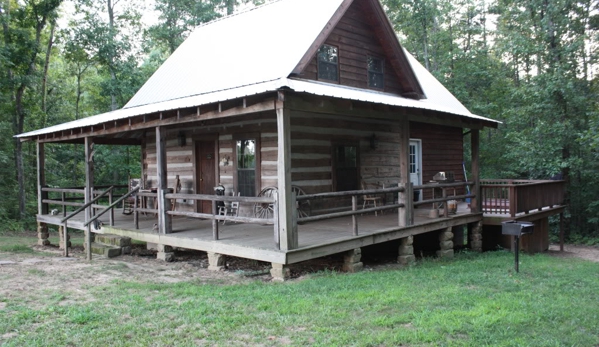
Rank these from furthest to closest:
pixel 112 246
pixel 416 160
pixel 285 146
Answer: pixel 416 160
pixel 112 246
pixel 285 146

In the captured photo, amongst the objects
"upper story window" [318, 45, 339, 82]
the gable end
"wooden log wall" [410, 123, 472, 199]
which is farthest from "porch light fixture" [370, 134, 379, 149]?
"wooden log wall" [410, 123, 472, 199]

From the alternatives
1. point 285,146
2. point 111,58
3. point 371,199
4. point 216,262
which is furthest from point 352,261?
point 111,58

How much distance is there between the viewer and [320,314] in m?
5.78

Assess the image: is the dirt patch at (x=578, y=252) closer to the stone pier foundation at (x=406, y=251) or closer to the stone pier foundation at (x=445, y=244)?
the stone pier foundation at (x=445, y=244)

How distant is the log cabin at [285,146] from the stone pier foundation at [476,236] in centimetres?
4

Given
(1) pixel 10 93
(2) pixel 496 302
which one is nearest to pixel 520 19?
(2) pixel 496 302

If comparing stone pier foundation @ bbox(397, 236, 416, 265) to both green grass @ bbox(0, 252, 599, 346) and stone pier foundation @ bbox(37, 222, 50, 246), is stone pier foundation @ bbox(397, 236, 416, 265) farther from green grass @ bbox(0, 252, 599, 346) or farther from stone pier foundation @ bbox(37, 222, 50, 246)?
stone pier foundation @ bbox(37, 222, 50, 246)

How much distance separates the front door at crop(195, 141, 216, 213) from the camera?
514 inches

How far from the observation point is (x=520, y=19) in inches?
895

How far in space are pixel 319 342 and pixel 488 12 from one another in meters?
31.0

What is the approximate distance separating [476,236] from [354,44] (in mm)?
6634

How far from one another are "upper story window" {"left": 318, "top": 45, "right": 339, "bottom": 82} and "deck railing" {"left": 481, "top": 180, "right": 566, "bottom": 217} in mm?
5465

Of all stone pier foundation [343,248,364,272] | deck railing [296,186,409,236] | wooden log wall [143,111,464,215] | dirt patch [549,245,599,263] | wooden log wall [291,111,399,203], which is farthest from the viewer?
dirt patch [549,245,599,263]

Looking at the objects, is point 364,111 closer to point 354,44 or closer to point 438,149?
point 354,44
